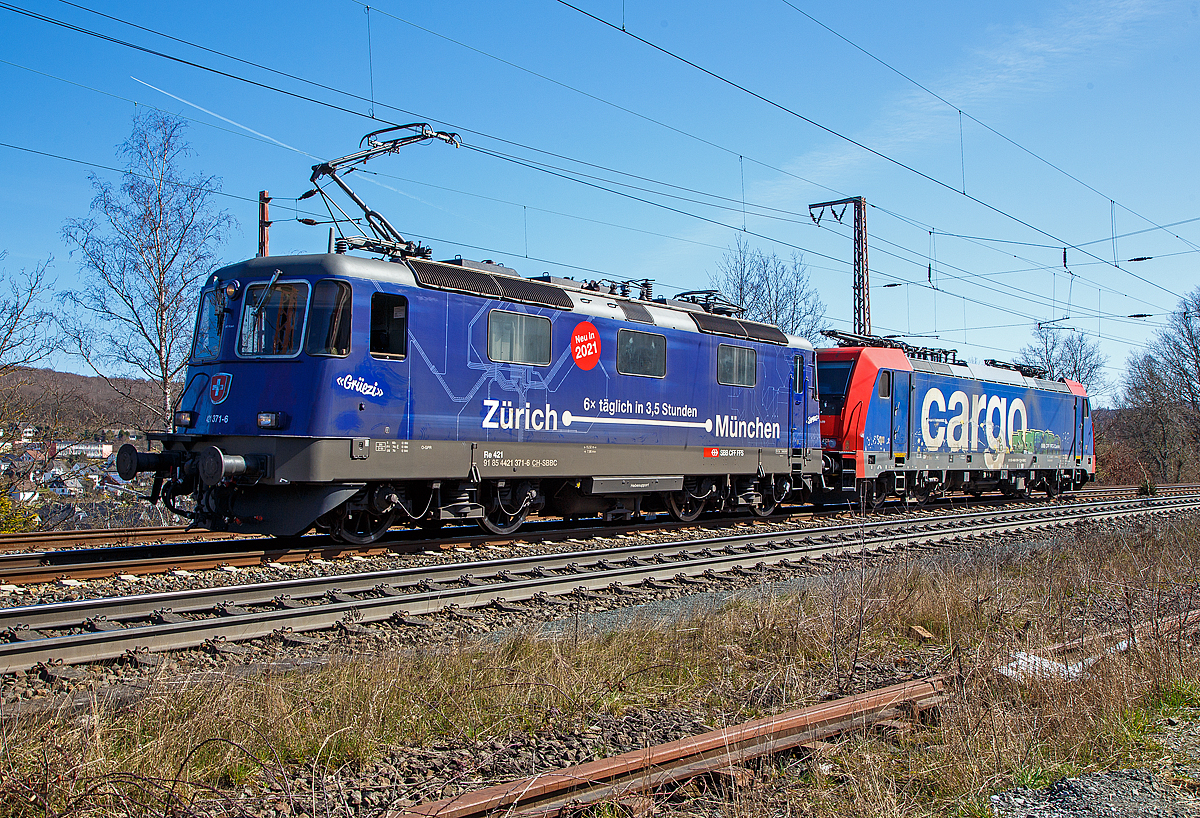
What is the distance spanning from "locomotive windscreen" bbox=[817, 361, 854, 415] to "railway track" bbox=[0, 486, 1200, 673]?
5.71 meters

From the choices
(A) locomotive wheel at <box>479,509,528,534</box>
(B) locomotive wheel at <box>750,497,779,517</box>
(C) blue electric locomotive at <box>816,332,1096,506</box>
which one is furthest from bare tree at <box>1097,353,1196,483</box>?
(A) locomotive wheel at <box>479,509,528,534</box>

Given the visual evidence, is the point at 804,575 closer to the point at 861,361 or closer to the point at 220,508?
the point at 220,508

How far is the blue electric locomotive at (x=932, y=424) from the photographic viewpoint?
1852 centimetres

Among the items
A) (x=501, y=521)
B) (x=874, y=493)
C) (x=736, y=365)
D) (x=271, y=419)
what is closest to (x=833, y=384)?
(x=874, y=493)

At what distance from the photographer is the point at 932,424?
20438mm

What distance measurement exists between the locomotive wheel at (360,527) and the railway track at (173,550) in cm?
15

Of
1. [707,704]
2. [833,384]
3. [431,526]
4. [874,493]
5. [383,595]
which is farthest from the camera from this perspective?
[874,493]

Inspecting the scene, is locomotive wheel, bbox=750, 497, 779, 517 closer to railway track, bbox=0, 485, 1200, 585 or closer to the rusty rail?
railway track, bbox=0, 485, 1200, 585

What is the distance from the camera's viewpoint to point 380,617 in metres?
7.21

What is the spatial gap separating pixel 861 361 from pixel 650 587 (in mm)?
11146

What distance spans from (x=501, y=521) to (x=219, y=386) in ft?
14.4

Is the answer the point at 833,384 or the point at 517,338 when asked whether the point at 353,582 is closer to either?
the point at 517,338

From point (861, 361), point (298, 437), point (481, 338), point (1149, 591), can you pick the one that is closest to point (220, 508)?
point (298, 437)

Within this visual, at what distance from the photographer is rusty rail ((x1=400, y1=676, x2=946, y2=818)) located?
3.61 m
